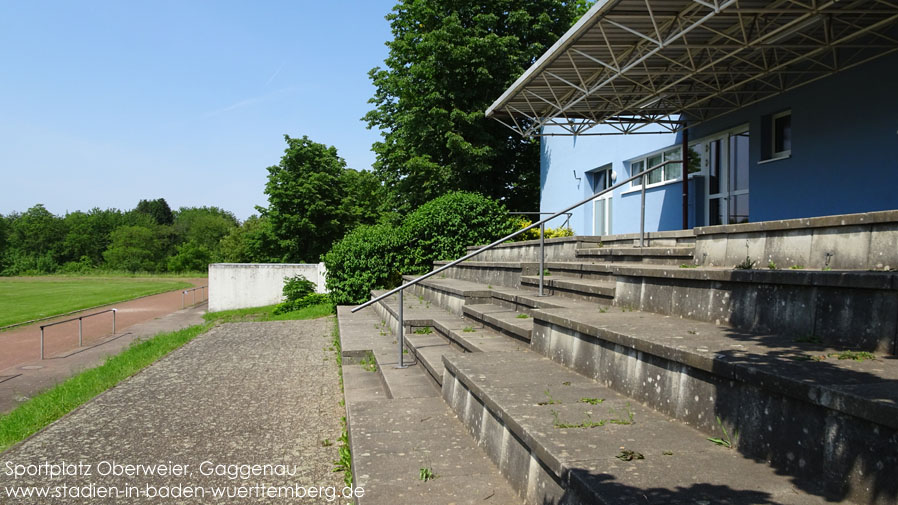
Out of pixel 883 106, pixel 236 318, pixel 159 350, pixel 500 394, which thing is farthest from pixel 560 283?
pixel 236 318

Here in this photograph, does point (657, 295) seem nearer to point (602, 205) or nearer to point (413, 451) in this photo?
point (413, 451)

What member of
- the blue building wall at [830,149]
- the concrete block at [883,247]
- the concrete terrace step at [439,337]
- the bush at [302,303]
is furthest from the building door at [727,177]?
the bush at [302,303]

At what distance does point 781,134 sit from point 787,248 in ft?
23.3

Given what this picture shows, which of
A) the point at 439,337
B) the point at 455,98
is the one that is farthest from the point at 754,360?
the point at 455,98

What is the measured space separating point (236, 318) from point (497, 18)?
15.4 meters

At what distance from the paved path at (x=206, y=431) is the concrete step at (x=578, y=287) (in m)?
2.78

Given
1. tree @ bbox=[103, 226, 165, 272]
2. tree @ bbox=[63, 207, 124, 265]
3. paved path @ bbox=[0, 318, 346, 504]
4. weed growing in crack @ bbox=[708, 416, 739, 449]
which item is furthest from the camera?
tree @ bbox=[63, 207, 124, 265]

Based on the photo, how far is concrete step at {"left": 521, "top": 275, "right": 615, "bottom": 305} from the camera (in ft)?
17.6

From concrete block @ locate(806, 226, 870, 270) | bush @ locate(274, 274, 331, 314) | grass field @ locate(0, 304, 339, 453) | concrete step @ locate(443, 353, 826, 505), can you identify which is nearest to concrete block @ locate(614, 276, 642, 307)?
concrete step @ locate(443, 353, 826, 505)

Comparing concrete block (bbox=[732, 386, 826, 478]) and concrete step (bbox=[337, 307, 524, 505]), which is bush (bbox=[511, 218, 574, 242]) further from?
concrete block (bbox=[732, 386, 826, 478])

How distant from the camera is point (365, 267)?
15.2 metres

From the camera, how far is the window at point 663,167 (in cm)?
1298

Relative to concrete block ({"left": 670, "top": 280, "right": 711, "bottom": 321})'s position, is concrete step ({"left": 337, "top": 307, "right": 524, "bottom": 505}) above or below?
below

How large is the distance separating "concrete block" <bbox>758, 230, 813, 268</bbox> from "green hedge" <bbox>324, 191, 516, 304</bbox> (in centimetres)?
1046
